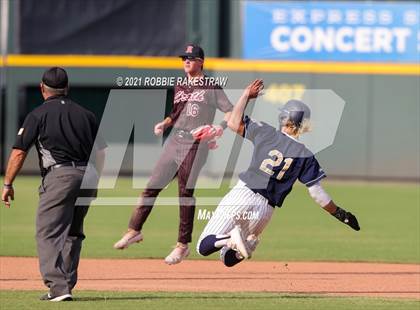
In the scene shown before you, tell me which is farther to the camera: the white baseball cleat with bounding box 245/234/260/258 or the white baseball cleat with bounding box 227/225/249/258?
the white baseball cleat with bounding box 245/234/260/258

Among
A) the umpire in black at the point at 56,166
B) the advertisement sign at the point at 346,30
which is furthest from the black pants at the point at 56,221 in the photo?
the advertisement sign at the point at 346,30

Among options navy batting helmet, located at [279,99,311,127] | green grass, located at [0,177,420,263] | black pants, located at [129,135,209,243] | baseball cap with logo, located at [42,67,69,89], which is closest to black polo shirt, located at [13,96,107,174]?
baseball cap with logo, located at [42,67,69,89]

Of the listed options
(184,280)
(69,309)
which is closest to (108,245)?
(184,280)

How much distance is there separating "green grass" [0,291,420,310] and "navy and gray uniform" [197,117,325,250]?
66cm

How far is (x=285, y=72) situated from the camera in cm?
2634

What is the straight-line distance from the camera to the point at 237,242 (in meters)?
9.16

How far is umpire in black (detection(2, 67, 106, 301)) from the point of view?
893 centimetres

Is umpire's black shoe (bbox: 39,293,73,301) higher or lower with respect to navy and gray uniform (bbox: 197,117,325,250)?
lower

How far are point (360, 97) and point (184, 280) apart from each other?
628 inches

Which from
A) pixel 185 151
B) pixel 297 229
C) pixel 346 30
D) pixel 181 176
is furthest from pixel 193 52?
pixel 346 30

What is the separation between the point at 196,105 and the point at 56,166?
7.58 feet

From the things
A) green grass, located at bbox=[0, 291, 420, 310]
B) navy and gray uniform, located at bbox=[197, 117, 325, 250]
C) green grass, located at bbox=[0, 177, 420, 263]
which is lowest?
green grass, located at bbox=[0, 177, 420, 263]

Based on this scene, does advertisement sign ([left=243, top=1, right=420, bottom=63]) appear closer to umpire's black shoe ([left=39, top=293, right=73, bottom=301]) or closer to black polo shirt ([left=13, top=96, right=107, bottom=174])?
black polo shirt ([left=13, top=96, right=107, bottom=174])

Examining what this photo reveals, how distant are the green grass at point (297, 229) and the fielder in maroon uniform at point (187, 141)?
8.79 ft
